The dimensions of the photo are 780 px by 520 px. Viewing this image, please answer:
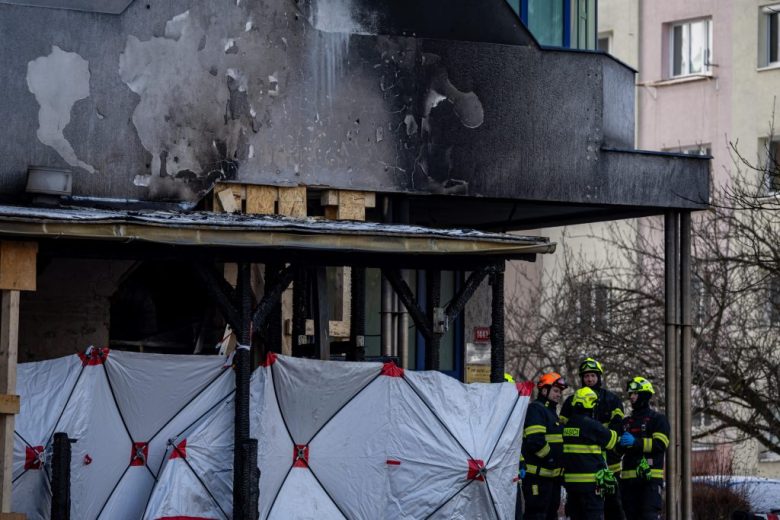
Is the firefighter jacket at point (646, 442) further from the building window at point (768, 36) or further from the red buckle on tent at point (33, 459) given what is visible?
the building window at point (768, 36)

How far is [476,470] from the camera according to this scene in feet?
50.5

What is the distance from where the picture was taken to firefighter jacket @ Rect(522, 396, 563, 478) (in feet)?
57.5

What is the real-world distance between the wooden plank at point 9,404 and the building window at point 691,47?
26.8m

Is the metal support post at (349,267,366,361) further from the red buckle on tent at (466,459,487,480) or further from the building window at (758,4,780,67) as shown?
the building window at (758,4,780,67)

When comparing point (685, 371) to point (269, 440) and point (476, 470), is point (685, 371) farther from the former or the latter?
point (269, 440)

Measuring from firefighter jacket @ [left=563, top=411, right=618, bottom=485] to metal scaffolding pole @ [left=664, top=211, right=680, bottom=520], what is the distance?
3140mm

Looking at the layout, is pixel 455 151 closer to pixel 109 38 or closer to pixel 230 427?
pixel 109 38

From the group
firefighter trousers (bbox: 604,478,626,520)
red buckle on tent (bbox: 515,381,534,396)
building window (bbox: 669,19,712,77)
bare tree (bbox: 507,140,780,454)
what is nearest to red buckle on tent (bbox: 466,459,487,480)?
red buckle on tent (bbox: 515,381,534,396)

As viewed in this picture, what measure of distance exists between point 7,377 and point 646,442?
24.2ft

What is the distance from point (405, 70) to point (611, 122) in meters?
3.10

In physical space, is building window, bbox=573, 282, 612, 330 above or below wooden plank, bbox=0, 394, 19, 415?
above

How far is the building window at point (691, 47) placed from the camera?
3828 centimetres

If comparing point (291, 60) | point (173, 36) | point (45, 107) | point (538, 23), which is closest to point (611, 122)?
point (538, 23)

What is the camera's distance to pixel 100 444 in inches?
583
